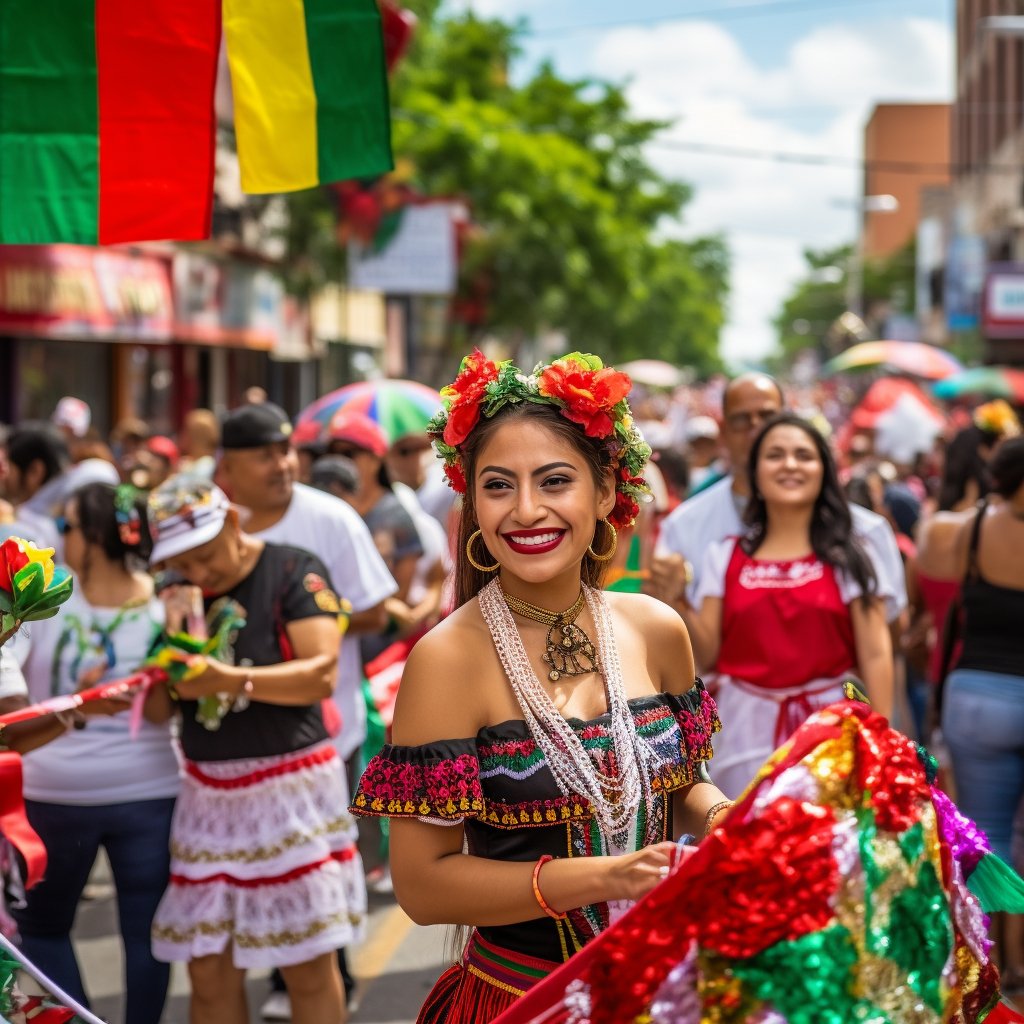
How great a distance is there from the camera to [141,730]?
16.5 ft

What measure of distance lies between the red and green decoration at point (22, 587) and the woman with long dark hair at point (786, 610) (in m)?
2.60

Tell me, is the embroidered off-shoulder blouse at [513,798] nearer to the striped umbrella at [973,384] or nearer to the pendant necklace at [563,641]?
the pendant necklace at [563,641]

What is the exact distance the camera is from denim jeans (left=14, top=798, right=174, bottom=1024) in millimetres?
4848

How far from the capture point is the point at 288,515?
5.93 meters

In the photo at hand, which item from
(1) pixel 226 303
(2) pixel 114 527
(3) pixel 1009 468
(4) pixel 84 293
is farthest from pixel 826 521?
(1) pixel 226 303

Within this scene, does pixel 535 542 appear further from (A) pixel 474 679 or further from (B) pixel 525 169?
(B) pixel 525 169

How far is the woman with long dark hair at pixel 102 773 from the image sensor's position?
4.88 metres

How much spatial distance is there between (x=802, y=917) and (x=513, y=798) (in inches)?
26.1

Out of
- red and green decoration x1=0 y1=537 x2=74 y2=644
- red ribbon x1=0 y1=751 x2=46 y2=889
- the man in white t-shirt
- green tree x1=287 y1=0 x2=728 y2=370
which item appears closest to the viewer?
red and green decoration x1=0 y1=537 x2=74 y2=644

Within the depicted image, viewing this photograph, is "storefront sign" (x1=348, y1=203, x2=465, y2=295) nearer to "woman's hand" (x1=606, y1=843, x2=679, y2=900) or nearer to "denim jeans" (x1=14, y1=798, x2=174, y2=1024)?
"denim jeans" (x1=14, y1=798, x2=174, y2=1024)

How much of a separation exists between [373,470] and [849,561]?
10.7 feet

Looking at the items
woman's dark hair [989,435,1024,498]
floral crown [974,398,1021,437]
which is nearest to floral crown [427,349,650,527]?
woman's dark hair [989,435,1024,498]

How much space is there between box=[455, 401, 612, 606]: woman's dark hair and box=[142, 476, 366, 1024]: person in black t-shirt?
175 centimetres

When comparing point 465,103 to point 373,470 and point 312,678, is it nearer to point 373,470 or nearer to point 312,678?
point 373,470
